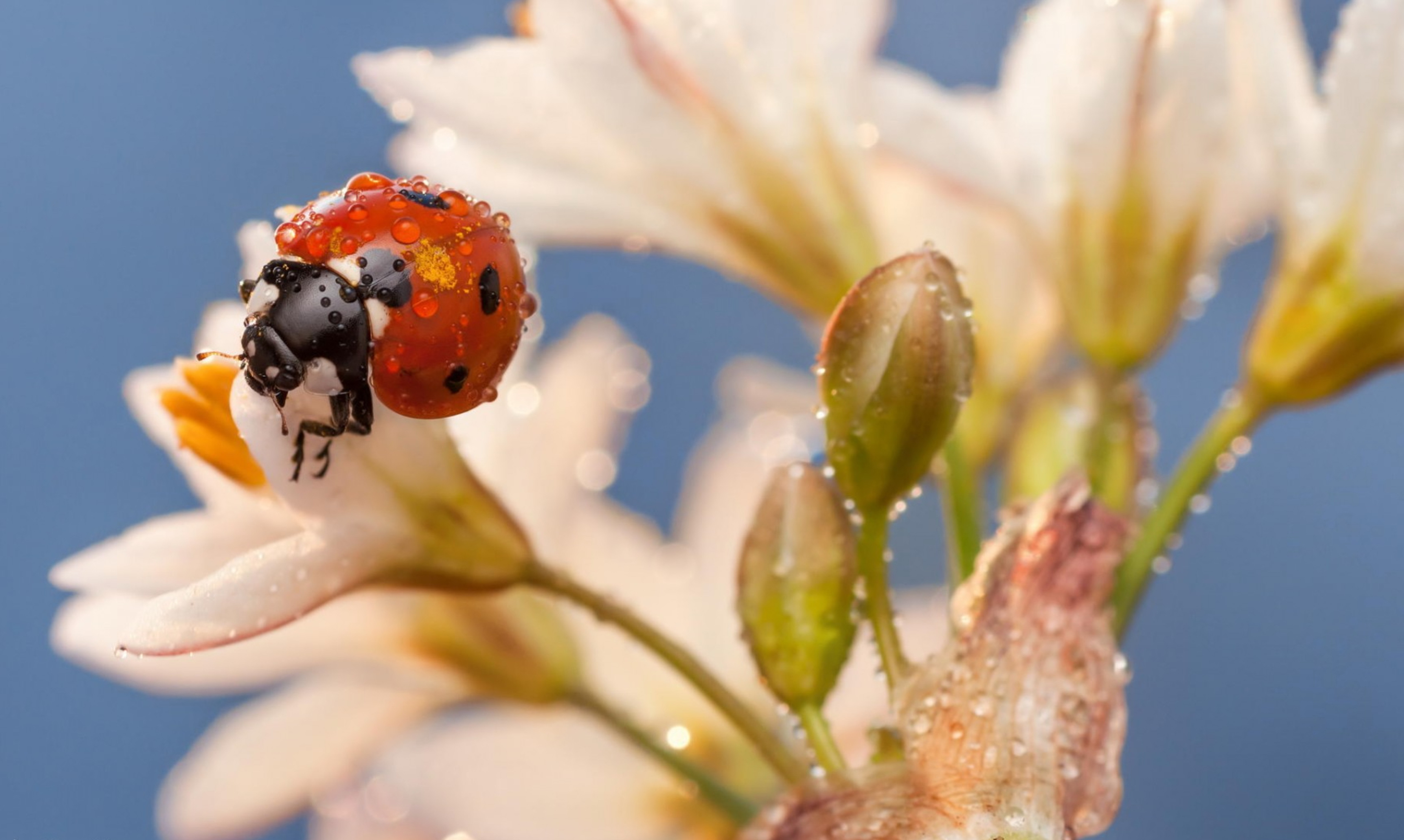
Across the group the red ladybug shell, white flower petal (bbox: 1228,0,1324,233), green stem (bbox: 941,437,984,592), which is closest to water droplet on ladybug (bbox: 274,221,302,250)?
the red ladybug shell

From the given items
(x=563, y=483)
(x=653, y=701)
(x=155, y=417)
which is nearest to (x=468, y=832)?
(x=653, y=701)

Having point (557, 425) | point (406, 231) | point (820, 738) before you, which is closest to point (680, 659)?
point (820, 738)

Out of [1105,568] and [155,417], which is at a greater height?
[155,417]

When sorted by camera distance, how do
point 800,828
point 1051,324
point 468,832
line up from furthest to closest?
point 468,832 < point 1051,324 < point 800,828

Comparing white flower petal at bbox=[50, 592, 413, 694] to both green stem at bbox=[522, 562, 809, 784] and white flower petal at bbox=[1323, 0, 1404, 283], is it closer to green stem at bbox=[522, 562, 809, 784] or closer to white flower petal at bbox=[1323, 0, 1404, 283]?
green stem at bbox=[522, 562, 809, 784]

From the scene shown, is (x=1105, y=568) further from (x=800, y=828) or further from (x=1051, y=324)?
(x=1051, y=324)

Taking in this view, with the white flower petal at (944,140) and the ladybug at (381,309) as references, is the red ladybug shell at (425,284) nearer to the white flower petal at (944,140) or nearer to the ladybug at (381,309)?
the ladybug at (381,309)
